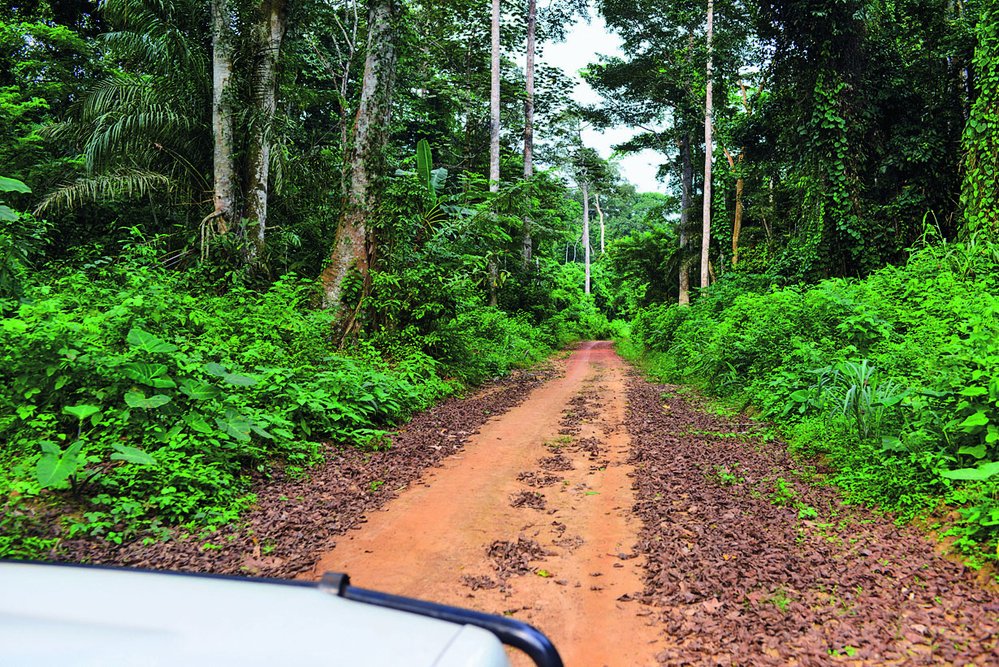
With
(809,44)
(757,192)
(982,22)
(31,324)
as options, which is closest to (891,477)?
(31,324)

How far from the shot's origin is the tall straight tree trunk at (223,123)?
9.70 meters

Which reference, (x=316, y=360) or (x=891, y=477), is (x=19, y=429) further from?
(x=891, y=477)

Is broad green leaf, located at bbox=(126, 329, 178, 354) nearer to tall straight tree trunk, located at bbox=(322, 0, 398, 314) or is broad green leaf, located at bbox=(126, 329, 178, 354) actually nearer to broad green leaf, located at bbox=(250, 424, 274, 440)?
broad green leaf, located at bbox=(250, 424, 274, 440)

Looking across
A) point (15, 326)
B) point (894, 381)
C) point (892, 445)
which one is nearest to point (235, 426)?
point (15, 326)

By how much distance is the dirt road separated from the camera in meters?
2.96

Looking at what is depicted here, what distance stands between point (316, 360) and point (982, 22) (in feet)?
41.2

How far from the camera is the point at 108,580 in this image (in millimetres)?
1257

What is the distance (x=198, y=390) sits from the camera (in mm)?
4727

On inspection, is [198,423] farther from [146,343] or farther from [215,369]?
[146,343]

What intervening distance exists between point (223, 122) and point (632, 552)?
9.89m

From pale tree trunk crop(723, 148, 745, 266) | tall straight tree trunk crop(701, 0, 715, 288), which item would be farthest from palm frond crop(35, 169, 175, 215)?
pale tree trunk crop(723, 148, 745, 266)

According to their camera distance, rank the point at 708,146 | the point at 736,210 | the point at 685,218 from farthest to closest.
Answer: the point at 685,218
the point at 736,210
the point at 708,146

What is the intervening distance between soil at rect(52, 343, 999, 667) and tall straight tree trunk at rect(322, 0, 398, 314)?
479 centimetres

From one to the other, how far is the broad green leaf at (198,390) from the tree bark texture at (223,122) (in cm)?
586
